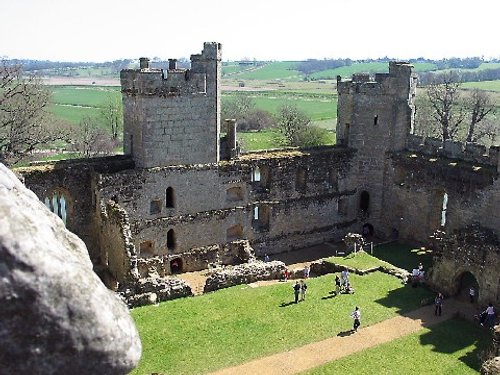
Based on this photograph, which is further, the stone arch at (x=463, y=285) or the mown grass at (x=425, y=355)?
the stone arch at (x=463, y=285)

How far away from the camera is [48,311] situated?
158 inches

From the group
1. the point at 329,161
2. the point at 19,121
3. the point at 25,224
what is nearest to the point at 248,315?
the point at 329,161

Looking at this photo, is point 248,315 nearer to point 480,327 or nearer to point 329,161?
point 480,327

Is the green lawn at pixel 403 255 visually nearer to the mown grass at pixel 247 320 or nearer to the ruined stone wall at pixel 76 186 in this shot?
the mown grass at pixel 247 320

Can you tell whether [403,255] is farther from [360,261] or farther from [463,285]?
[463,285]

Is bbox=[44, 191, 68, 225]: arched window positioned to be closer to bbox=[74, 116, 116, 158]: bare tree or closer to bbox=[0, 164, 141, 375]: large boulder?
bbox=[74, 116, 116, 158]: bare tree

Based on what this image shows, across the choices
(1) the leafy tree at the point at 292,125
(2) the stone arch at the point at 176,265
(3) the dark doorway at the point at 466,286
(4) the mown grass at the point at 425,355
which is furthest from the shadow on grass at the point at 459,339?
(1) the leafy tree at the point at 292,125

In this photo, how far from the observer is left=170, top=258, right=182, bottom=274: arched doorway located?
96.5 feet

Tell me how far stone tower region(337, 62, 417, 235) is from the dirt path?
435 inches

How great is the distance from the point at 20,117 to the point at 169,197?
15.6 metres

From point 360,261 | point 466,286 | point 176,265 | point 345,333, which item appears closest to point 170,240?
point 176,265

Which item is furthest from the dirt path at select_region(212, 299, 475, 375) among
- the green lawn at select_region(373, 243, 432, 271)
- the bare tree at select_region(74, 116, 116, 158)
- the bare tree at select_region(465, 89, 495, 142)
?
the bare tree at select_region(74, 116, 116, 158)

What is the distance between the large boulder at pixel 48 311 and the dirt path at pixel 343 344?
602 inches

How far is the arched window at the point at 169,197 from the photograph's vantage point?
28.7 metres
